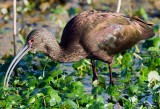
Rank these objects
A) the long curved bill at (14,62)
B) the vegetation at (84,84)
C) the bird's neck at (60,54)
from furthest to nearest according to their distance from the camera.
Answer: the bird's neck at (60,54) < the long curved bill at (14,62) < the vegetation at (84,84)

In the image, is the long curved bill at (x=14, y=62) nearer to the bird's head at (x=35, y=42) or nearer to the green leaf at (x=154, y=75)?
the bird's head at (x=35, y=42)

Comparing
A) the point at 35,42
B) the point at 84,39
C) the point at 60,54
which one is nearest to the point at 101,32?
the point at 84,39

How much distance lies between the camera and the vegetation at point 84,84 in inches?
309

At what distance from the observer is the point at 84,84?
9352mm

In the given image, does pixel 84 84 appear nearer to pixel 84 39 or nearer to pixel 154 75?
pixel 84 39

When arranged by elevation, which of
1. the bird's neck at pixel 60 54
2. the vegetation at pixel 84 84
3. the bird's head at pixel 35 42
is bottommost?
the vegetation at pixel 84 84

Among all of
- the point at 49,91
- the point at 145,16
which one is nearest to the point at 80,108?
the point at 49,91

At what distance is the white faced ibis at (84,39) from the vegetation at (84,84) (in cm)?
31

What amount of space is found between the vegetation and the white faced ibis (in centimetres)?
31

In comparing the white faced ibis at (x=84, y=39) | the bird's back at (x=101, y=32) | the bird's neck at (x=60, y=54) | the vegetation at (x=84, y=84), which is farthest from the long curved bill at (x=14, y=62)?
the bird's back at (x=101, y=32)

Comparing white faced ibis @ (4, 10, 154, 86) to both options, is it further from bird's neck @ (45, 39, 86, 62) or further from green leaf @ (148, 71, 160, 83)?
green leaf @ (148, 71, 160, 83)

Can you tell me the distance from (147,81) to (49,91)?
1.82 m

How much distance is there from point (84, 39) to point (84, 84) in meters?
1.05

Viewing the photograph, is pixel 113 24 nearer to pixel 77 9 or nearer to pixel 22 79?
pixel 22 79
